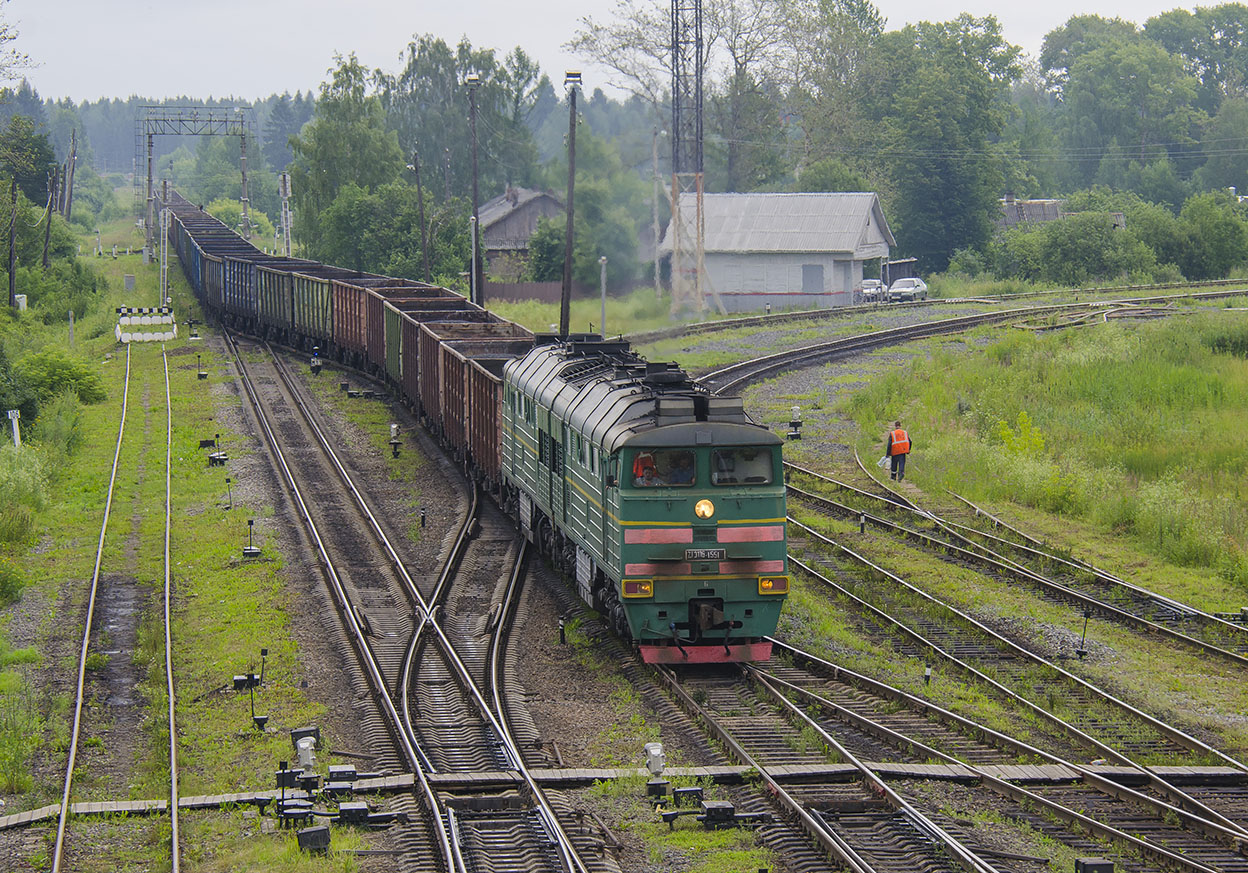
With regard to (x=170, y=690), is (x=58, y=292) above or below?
above

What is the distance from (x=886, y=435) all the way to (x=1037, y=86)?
135 metres

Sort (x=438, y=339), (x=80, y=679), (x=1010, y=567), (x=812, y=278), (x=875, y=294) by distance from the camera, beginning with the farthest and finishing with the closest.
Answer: (x=875, y=294)
(x=812, y=278)
(x=438, y=339)
(x=1010, y=567)
(x=80, y=679)

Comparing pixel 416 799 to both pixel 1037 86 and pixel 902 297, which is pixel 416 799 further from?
pixel 1037 86

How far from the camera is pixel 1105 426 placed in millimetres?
29109

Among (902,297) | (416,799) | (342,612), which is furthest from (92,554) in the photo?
(902,297)

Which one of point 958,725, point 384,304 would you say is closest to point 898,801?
point 958,725

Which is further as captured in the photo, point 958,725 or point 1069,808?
point 958,725

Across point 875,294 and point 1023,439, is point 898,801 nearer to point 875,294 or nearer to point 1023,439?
point 1023,439

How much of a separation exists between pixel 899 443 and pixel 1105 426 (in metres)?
5.49

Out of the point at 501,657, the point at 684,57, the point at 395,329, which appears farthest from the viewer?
the point at 684,57

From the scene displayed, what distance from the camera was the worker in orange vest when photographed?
88.0 feet

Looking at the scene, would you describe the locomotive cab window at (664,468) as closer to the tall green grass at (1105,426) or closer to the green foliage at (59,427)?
the tall green grass at (1105,426)

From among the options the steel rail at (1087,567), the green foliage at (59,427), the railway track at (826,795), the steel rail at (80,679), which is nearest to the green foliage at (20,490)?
the steel rail at (80,679)

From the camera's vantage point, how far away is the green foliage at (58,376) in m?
35.3
